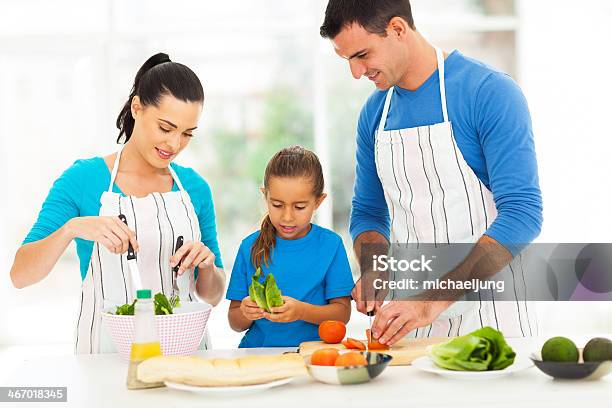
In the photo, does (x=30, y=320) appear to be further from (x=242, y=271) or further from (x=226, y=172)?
(x=242, y=271)

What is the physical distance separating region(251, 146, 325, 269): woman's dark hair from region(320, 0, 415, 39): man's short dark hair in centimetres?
44

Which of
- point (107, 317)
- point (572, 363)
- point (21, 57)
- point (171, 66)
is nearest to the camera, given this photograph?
point (572, 363)

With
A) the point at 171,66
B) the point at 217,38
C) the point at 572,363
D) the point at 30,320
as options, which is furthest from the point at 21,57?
the point at 572,363

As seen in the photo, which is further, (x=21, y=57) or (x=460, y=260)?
(x=21, y=57)

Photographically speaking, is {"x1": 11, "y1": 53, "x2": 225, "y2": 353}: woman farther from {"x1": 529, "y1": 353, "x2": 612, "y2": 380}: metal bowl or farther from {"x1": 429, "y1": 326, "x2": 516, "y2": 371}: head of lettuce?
{"x1": 529, "y1": 353, "x2": 612, "y2": 380}: metal bowl

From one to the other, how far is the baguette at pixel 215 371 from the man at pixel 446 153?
0.58 m

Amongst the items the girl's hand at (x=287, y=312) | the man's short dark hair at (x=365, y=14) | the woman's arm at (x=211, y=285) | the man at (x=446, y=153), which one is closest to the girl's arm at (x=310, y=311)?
the girl's hand at (x=287, y=312)

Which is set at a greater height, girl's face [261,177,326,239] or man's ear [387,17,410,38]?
man's ear [387,17,410,38]

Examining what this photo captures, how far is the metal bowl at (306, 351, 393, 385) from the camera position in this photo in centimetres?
174

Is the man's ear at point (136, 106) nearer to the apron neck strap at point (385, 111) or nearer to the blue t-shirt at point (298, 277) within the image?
the blue t-shirt at point (298, 277)

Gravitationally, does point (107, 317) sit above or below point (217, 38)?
below

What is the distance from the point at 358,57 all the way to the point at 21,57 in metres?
4.31

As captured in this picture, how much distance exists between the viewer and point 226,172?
19.9 ft

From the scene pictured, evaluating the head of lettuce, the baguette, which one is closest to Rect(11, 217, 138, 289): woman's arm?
the baguette
